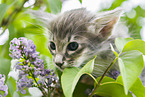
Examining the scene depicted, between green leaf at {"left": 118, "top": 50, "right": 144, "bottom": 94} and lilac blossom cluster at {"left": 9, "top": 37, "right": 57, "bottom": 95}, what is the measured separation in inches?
13.2

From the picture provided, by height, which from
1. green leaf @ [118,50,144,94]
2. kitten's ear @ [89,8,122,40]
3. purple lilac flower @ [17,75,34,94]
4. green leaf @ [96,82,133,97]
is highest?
kitten's ear @ [89,8,122,40]

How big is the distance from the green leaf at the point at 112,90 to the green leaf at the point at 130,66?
0.41ft

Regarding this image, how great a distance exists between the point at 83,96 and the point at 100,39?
366 millimetres

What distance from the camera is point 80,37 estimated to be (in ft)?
3.38

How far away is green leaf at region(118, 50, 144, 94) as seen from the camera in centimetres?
51

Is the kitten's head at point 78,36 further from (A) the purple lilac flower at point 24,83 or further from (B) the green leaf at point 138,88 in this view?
(B) the green leaf at point 138,88

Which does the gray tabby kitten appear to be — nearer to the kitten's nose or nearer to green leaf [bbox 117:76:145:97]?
the kitten's nose

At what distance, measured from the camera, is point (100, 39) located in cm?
106

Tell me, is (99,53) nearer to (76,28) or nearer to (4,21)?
(76,28)

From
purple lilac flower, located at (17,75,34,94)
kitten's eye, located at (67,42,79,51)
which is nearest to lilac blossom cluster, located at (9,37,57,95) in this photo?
purple lilac flower, located at (17,75,34,94)

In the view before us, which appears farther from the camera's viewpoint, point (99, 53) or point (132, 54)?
point (99, 53)

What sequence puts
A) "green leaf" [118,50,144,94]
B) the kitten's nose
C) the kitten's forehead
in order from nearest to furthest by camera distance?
"green leaf" [118,50,144,94], the kitten's nose, the kitten's forehead

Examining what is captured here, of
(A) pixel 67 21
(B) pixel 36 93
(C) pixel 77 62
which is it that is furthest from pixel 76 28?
(B) pixel 36 93

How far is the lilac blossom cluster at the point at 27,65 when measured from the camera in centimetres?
73
